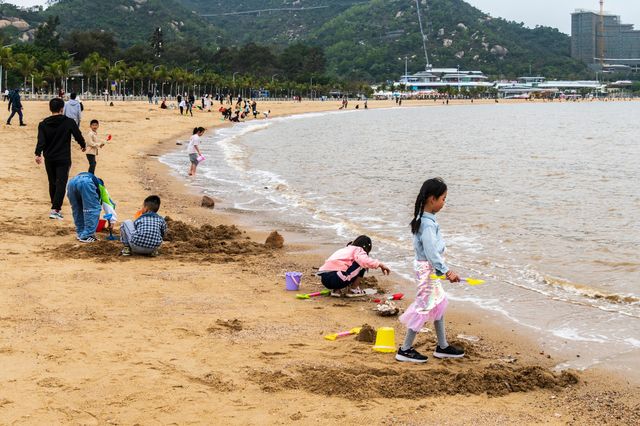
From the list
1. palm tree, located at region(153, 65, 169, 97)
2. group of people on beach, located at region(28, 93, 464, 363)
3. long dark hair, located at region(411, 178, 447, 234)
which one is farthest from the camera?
palm tree, located at region(153, 65, 169, 97)

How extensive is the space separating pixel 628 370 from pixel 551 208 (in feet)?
41.2

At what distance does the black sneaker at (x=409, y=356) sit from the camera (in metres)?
6.33

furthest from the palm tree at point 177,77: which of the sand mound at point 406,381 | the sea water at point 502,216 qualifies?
the sand mound at point 406,381

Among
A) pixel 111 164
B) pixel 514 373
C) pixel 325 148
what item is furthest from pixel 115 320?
pixel 325 148

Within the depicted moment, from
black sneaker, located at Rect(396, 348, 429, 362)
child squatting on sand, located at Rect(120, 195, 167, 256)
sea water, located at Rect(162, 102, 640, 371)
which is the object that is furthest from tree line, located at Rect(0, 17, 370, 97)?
black sneaker, located at Rect(396, 348, 429, 362)

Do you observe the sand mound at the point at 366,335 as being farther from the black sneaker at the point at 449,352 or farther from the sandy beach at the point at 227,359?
the black sneaker at the point at 449,352

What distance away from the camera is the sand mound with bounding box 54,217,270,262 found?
988 centimetres

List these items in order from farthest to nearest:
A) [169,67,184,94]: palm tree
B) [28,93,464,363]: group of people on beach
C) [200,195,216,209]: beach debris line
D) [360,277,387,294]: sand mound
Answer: [169,67,184,94]: palm tree, [200,195,216,209]: beach debris line, [360,277,387,294]: sand mound, [28,93,464,363]: group of people on beach

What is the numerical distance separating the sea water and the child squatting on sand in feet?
10.4

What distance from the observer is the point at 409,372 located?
6012 millimetres

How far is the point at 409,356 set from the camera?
6344 mm

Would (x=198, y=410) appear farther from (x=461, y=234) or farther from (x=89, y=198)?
(x=461, y=234)

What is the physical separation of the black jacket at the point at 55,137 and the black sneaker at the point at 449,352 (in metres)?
7.53

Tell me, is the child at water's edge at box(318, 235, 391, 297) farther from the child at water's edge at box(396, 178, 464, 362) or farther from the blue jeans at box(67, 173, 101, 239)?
the blue jeans at box(67, 173, 101, 239)
